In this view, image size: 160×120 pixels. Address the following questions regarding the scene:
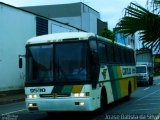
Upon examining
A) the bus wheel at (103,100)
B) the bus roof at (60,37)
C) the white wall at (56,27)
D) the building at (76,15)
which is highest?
the building at (76,15)

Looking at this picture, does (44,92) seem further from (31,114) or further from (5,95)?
(5,95)

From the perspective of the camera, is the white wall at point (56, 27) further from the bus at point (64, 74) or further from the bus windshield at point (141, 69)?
the bus at point (64, 74)

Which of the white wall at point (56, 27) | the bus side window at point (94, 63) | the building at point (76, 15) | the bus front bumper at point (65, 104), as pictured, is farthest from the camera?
the building at point (76, 15)

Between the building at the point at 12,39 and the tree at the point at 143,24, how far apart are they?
79.1ft

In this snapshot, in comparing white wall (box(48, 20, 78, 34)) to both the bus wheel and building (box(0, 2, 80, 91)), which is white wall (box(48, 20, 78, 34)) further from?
the bus wheel

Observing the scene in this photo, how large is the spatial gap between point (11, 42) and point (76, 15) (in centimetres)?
3250

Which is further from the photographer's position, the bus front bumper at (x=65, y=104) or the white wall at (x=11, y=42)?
the white wall at (x=11, y=42)

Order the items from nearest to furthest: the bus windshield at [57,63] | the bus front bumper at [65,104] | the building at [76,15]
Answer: the bus front bumper at [65,104], the bus windshield at [57,63], the building at [76,15]

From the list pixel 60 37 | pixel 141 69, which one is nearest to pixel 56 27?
pixel 141 69

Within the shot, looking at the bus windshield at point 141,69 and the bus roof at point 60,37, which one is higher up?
the bus roof at point 60,37

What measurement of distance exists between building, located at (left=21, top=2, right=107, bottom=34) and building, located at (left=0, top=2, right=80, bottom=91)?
25.8 meters

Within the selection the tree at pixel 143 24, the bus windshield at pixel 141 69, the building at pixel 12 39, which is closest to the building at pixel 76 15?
the bus windshield at pixel 141 69

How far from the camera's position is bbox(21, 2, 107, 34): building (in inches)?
2351

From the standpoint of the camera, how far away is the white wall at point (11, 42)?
2941 cm
